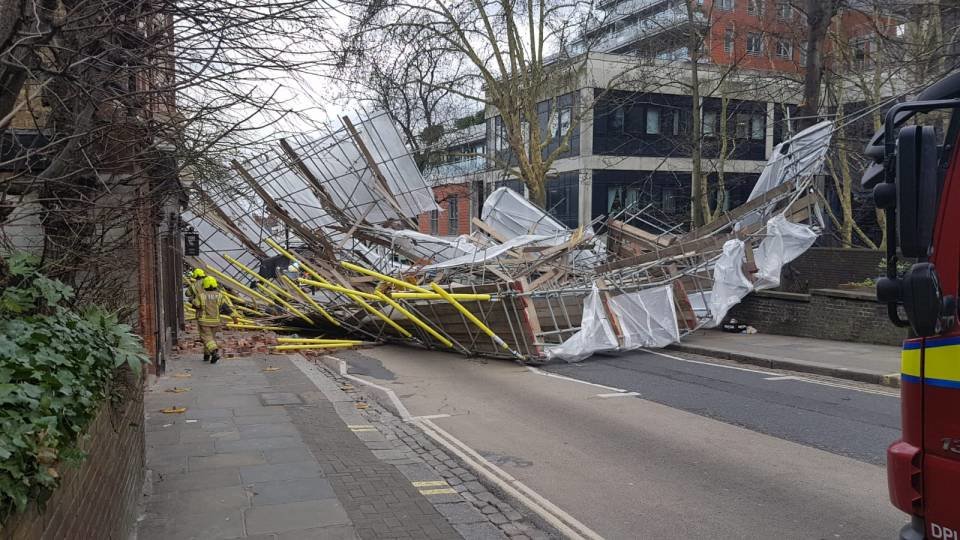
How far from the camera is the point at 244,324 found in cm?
1955

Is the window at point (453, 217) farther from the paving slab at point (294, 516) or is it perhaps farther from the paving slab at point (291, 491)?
the paving slab at point (294, 516)

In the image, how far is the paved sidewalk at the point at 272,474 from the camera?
536 cm

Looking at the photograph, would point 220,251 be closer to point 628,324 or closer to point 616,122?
point 628,324

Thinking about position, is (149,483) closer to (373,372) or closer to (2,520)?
(2,520)

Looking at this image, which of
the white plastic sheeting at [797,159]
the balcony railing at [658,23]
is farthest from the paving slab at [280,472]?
the balcony railing at [658,23]

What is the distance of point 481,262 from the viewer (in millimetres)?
15992

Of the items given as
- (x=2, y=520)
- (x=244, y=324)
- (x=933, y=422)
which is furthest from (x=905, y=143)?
(x=244, y=324)

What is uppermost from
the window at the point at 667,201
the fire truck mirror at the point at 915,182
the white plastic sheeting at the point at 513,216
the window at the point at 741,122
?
the window at the point at 741,122

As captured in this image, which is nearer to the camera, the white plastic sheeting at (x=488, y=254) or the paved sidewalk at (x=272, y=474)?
the paved sidewalk at (x=272, y=474)

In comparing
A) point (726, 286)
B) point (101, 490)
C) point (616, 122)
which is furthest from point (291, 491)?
point (616, 122)

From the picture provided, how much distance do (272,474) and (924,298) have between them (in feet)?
17.5

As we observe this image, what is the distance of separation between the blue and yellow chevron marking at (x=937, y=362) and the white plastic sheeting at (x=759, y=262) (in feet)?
Answer: 42.1

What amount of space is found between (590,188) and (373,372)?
2768cm

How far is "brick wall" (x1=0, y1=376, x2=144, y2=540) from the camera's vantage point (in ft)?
9.19
